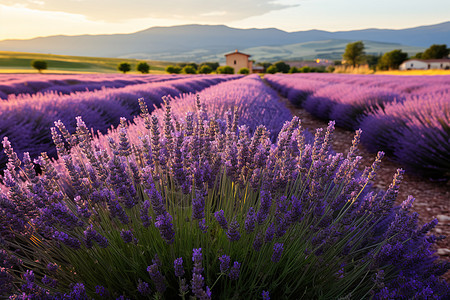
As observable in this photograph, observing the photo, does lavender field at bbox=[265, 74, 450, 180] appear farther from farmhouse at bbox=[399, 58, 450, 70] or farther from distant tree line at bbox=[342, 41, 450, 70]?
distant tree line at bbox=[342, 41, 450, 70]

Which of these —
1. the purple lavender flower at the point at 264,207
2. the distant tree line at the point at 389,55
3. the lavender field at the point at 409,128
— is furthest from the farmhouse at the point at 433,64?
the purple lavender flower at the point at 264,207

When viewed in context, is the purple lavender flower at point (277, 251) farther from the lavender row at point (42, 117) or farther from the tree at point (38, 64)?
the tree at point (38, 64)

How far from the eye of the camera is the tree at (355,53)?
6238 cm

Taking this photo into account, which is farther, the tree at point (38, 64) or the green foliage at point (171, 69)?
the green foliage at point (171, 69)

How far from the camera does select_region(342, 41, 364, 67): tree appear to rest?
2456 inches

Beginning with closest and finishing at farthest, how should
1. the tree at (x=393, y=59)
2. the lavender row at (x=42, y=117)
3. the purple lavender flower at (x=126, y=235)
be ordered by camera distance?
the purple lavender flower at (x=126, y=235), the lavender row at (x=42, y=117), the tree at (x=393, y=59)

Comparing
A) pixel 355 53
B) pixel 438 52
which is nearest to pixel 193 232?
pixel 355 53

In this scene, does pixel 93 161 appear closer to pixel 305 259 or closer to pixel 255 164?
pixel 255 164

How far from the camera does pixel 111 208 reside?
40.4 inches

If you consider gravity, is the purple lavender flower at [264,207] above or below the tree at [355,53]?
below

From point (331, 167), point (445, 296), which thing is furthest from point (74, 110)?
point (445, 296)

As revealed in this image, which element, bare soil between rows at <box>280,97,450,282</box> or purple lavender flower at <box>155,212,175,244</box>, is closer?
purple lavender flower at <box>155,212,175,244</box>

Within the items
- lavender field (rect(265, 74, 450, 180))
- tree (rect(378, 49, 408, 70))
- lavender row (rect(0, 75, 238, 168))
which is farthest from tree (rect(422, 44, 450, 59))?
lavender row (rect(0, 75, 238, 168))

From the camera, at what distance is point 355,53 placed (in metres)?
62.9
